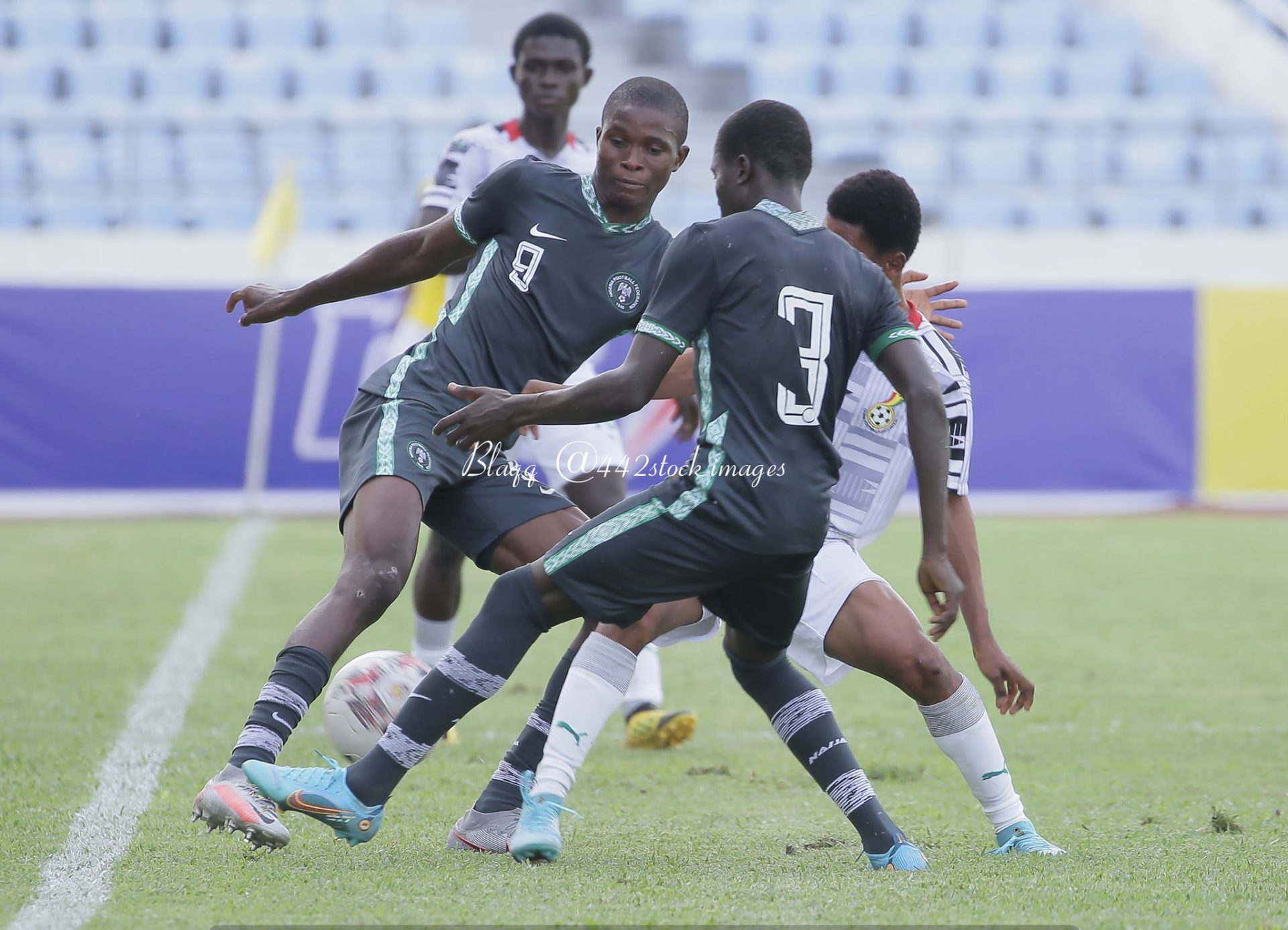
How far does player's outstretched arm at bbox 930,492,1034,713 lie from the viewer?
380cm

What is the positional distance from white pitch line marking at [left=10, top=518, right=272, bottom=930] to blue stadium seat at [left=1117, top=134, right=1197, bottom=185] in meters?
11.5

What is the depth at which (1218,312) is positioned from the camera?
13.4 meters

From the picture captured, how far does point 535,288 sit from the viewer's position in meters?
4.09

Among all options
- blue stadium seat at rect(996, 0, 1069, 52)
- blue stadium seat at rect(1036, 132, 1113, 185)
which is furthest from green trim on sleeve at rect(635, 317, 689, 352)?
blue stadium seat at rect(996, 0, 1069, 52)

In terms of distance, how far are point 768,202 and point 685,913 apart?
5.19ft

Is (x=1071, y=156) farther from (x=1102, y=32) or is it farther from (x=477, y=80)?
(x=477, y=80)

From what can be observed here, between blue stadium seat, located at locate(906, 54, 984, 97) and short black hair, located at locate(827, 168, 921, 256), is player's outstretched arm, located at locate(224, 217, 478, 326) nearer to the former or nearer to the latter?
short black hair, located at locate(827, 168, 921, 256)

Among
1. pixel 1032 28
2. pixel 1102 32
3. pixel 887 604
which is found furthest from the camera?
pixel 1102 32

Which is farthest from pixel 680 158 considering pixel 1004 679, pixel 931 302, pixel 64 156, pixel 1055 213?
pixel 1055 213

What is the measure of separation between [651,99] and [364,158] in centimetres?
1220

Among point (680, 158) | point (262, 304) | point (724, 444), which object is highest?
point (680, 158)

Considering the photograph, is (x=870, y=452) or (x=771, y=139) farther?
(x=870, y=452)

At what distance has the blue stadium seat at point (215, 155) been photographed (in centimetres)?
1526

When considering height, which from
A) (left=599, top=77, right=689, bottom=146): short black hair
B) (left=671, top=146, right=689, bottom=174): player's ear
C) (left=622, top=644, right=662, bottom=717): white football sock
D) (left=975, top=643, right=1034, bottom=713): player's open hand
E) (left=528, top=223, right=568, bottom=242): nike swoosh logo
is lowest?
(left=622, top=644, right=662, bottom=717): white football sock
